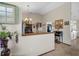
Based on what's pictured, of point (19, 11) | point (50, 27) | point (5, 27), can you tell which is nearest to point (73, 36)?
point (50, 27)

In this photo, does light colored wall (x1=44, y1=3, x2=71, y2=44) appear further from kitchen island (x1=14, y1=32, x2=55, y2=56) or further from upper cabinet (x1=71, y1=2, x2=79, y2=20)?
kitchen island (x1=14, y1=32, x2=55, y2=56)

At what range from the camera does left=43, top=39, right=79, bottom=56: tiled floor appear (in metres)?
2.00

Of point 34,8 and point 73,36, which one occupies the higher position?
point 34,8

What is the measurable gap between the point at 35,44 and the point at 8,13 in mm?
779

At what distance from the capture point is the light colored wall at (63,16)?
6.50 feet

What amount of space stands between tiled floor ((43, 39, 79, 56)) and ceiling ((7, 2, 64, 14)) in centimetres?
73

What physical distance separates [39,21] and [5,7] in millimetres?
678

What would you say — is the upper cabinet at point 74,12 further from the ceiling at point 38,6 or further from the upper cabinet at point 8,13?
the upper cabinet at point 8,13

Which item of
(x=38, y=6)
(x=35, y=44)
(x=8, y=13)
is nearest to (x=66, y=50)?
(x=35, y=44)

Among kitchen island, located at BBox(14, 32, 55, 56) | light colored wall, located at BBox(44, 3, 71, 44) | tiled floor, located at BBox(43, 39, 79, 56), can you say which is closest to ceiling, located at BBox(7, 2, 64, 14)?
light colored wall, located at BBox(44, 3, 71, 44)

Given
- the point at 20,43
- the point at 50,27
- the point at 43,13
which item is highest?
the point at 43,13

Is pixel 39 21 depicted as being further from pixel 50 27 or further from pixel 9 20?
pixel 9 20

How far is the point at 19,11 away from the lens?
6.53 feet

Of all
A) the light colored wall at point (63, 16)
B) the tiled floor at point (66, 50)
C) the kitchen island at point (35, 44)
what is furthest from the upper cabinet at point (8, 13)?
the tiled floor at point (66, 50)
